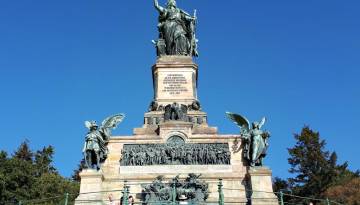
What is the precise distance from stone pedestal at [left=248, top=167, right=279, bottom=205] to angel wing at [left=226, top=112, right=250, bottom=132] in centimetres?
209

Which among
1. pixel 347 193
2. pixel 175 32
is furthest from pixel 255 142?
pixel 347 193

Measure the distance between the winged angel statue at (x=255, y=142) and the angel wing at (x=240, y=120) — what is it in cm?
2

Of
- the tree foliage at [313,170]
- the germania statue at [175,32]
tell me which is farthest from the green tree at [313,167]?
the germania statue at [175,32]

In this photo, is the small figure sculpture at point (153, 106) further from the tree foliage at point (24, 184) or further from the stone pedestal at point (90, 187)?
the tree foliage at point (24, 184)

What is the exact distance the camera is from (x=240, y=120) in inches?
796

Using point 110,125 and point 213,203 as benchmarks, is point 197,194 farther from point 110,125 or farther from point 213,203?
point 110,125

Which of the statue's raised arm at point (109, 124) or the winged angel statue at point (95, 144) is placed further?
the statue's raised arm at point (109, 124)

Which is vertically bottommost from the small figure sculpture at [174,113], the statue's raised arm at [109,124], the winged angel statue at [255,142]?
the winged angel statue at [255,142]

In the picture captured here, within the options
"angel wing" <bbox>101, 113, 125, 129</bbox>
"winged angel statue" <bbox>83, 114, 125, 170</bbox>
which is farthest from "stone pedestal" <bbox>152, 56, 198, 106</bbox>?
"winged angel statue" <bbox>83, 114, 125, 170</bbox>

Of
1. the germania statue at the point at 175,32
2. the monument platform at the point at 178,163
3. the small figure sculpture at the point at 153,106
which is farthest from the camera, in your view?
the germania statue at the point at 175,32

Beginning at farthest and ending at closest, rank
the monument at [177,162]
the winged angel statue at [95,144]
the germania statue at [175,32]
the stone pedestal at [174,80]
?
1. the germania statue at [175,32]
2. the stone pedestal at [174,80]
3. the winged angel statue at [95,144]
4. the monument at [177,162]

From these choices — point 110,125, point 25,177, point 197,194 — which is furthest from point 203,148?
point 25,177

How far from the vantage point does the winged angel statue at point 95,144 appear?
18.8m

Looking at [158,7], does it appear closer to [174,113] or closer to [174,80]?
[174,80]
